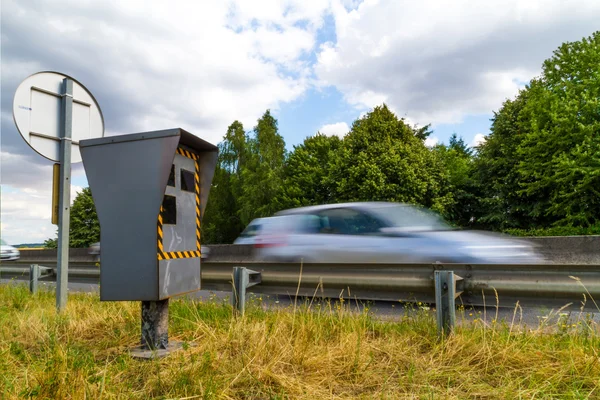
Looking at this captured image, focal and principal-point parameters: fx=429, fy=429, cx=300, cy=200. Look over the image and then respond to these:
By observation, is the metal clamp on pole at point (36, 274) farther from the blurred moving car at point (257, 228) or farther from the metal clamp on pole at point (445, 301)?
the metal clamp on pole at point (445, 301)

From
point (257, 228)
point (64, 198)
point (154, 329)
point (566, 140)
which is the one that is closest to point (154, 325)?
point (154, 329)

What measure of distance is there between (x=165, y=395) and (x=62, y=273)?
11.7 feet

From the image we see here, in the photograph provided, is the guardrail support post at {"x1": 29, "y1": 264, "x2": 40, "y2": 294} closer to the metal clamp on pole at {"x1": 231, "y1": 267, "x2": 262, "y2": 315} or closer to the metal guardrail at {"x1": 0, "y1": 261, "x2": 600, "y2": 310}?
the metal guardrail at {"x1": 0, "y1": 261, "x2": 600, "y2": 310}

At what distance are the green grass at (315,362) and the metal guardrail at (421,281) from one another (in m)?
0.25

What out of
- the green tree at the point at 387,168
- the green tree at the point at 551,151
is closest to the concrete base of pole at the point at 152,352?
the green tree at the point at 387,168

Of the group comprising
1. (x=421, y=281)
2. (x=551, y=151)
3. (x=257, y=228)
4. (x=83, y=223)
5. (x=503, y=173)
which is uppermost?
(x=551, y=151)

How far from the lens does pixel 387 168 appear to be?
30.3 metres

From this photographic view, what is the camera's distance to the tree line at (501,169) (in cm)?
2692

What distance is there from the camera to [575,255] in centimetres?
1025

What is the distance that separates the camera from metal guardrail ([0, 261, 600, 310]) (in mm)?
3551

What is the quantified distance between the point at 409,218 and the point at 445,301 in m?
4.13

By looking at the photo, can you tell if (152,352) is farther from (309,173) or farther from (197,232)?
(309,173)

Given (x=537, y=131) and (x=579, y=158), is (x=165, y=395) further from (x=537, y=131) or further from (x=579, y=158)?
(x=537, y=131)

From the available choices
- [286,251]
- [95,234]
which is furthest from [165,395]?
[95,234]
